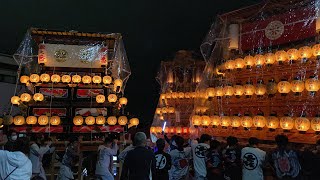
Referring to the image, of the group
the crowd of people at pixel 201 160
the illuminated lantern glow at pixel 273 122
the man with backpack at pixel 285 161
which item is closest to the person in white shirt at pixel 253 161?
the crowd of people at pixel 201 160

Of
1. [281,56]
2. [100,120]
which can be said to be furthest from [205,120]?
[100,120]

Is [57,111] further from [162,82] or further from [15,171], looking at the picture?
[15,171]

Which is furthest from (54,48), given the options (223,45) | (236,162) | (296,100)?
(236,162)

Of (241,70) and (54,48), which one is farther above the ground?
(54,48)

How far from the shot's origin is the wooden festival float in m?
18.2

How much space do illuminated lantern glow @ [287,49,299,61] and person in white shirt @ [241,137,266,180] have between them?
9.36 m

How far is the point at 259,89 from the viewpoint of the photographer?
16.0 m

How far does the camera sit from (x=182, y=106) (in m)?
29.1

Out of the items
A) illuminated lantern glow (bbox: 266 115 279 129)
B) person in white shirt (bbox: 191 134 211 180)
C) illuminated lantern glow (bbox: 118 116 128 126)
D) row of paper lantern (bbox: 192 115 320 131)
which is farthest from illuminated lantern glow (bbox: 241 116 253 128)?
person in white shirt (bbox: 191 134 211 180)

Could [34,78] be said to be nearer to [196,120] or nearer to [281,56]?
[196,120]

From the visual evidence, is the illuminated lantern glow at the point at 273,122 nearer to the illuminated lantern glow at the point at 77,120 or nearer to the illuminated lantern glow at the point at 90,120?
the illuminated lantern glow at the point at 90,120

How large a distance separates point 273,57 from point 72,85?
39.2 ft

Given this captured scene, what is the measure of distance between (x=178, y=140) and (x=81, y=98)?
13798 mm

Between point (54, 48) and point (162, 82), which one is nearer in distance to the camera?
point (54, 48)
